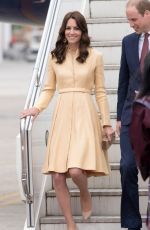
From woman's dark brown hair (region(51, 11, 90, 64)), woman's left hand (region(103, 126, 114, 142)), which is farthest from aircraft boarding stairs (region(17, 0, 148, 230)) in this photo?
woman's left hand (region(103, 126, 114, 142))

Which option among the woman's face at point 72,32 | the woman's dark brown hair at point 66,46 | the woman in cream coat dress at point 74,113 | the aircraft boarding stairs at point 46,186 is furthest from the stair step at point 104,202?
the woman's face at point 72,32

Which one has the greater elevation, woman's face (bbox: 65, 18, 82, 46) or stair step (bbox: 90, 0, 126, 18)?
stair step (bbox: 90, 0, 126, 18)

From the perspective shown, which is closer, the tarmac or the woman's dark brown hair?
the woman's dark brown hair

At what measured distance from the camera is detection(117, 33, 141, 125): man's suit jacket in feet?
23.5

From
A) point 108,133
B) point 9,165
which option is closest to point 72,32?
point 108,133

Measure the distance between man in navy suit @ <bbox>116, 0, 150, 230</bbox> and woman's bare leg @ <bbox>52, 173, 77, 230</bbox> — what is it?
44 cm

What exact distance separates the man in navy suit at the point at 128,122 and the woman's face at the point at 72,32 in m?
0.41

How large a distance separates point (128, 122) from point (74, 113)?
0.55 m

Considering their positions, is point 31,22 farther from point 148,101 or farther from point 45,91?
point 148,101

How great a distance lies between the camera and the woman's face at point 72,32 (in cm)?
740

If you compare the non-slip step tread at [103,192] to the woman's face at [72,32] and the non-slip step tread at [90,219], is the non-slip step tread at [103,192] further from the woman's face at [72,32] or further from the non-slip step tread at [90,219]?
the woman's face at [72,32]

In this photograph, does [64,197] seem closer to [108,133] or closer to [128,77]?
[108,133]

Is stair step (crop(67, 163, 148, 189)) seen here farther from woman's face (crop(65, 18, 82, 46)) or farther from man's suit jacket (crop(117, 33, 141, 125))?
woman's face (crop(65, 18, 82, 46))

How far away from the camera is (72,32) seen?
7398 millimetres
